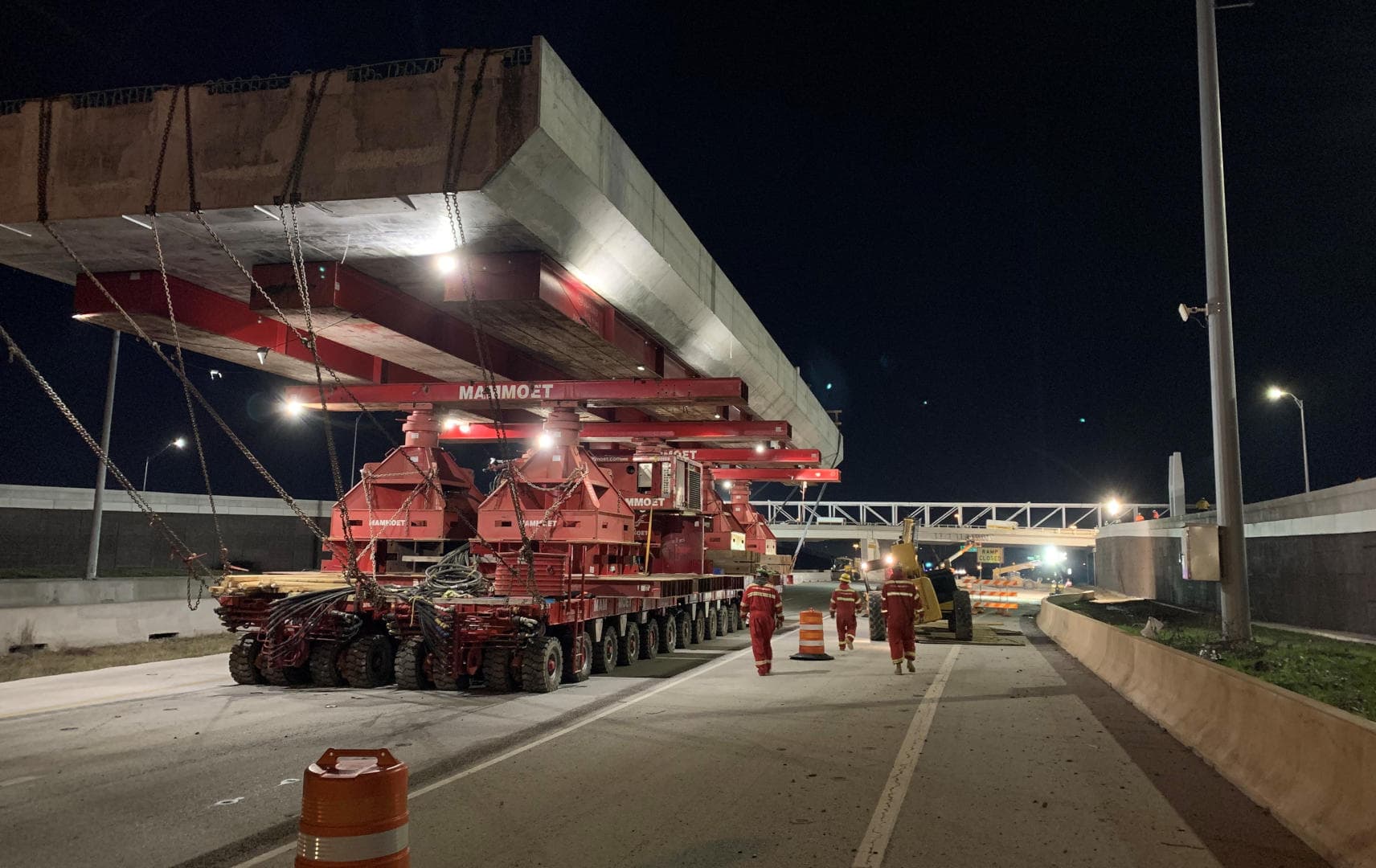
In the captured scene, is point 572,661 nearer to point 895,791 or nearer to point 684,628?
point 684,628

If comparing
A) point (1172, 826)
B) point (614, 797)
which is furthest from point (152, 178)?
point (1172, 826)

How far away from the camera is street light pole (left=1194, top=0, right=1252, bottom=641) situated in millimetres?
12227

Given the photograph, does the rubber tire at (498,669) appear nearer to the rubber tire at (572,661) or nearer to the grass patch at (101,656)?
the rubber tire at (572,661)

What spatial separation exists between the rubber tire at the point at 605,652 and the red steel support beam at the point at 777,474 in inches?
658

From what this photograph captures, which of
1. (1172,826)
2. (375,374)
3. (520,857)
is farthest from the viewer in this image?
(375,374)

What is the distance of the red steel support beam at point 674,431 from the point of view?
70.4 ft

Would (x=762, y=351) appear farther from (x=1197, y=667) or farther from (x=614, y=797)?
(x=614, y=797)

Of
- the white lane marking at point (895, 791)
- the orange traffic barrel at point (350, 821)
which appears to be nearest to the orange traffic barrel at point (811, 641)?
the white lane marking at point (895, 791)

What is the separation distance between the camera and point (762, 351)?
21.2 m

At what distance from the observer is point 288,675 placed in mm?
13039

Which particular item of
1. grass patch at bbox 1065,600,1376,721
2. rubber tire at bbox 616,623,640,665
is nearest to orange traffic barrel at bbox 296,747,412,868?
grass patch at bbox 1065,600,1376,721

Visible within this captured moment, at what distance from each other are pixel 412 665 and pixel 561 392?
5646 mm

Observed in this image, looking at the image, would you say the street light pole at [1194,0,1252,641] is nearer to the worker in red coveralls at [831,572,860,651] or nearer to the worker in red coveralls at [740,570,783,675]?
the worker in red coveralls at [740,570,783,675]

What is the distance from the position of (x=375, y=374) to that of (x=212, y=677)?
5904mm
